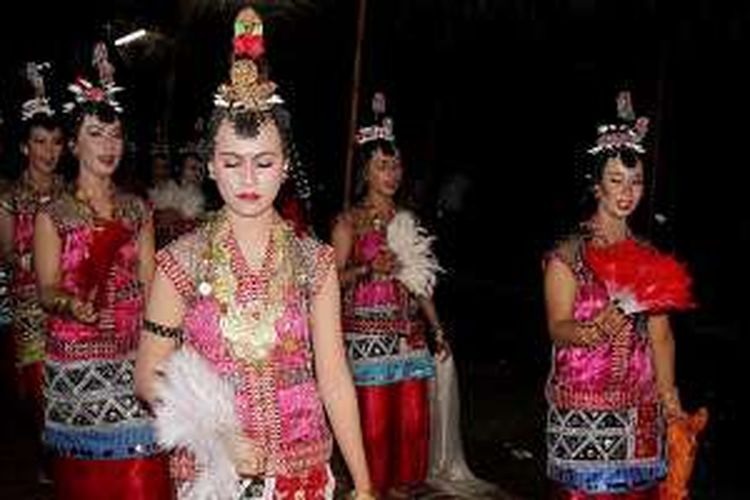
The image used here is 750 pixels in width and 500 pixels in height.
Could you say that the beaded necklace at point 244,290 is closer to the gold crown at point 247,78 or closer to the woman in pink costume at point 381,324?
the gold crown at point 247,78

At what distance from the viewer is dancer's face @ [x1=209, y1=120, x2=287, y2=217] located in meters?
3.27

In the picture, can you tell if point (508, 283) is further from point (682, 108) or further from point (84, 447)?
point (84, 447)

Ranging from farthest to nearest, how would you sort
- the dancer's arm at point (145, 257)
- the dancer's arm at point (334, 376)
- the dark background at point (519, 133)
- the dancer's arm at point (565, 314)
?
1. the dark background at point (519, 133)
2. the dancer's arm at point (145, 257)
3. the dancer's arm at point (565, 314)
4. the dancer's arm at point (334, 376)

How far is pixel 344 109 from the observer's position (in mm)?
15945

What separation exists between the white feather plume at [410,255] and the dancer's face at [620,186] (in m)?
1.93

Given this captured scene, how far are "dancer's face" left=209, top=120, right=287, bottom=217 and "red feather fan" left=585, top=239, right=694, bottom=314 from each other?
1.68 metres

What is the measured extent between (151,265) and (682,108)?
650cm

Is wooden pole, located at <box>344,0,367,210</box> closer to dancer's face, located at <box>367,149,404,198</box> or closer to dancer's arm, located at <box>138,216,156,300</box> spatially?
dancer's face, located at <box>367,149,404,198</box>

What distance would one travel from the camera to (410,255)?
6.50 metres

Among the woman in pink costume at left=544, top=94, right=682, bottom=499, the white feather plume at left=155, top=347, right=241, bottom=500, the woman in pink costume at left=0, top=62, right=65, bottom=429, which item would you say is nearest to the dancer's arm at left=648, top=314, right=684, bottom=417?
the woman in pink costume at left=544, top=94, right=682, bottom=499

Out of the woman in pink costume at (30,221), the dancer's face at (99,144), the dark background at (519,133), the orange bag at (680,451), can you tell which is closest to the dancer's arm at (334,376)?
the orange bag at (680,451)

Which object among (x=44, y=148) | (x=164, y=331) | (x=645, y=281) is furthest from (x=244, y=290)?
(x=44, y=148)

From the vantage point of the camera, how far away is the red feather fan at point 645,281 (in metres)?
4.36

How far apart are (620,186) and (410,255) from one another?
2.04m
